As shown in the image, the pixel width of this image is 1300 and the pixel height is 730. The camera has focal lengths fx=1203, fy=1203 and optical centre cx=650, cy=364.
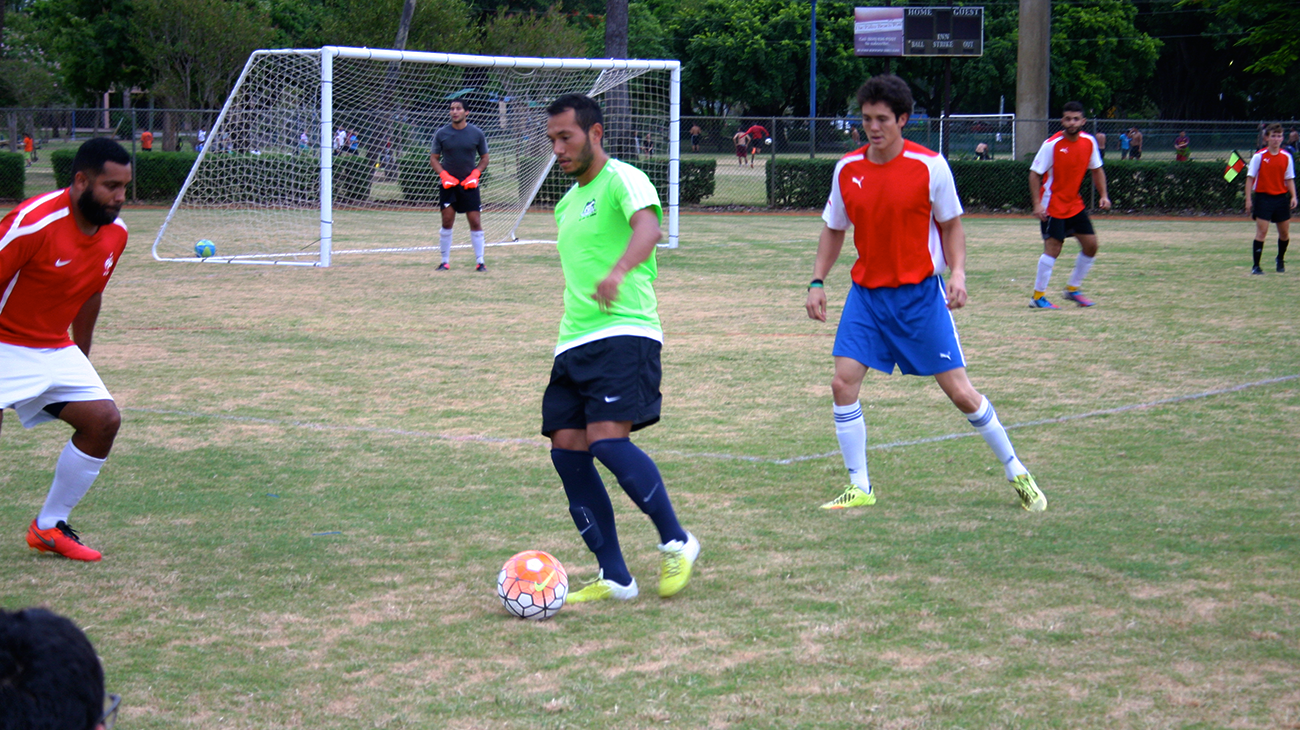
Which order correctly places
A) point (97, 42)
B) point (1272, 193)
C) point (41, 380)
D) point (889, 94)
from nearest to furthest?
point (41, 380) < point (889, 94) < point (1272, 193) < point (97, 42)

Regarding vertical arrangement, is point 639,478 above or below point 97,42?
below

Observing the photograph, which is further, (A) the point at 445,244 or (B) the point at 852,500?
(A) the point at 445,244

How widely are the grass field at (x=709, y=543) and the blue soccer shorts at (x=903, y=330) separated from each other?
2.23 ft

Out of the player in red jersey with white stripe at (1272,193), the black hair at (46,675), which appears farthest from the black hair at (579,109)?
the player in red jersey with white stripe at (1272,193)

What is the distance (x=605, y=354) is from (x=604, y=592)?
0.87 meters

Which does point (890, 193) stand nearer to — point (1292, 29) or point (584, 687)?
point (584, 687)

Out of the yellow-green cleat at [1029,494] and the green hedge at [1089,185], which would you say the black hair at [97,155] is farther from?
the green hedge at [1089,185]

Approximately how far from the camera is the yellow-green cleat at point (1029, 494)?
5363 mm

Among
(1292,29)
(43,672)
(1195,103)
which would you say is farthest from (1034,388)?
(1195,103)

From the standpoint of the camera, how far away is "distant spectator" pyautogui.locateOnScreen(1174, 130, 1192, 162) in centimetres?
2993

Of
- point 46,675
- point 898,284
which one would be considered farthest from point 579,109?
point 46,675

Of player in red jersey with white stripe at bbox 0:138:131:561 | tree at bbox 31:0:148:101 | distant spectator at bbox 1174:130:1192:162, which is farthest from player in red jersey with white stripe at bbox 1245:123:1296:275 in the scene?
tree at bbox 31:0:148:101

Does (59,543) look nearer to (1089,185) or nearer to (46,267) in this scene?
(46,267)

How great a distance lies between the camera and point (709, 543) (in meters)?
4.96
